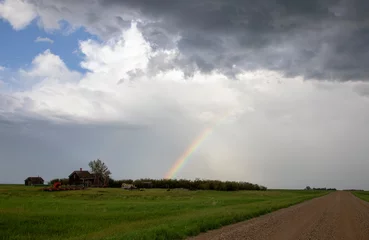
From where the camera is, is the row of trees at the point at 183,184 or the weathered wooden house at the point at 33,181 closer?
the row of trees at the point at 183,184

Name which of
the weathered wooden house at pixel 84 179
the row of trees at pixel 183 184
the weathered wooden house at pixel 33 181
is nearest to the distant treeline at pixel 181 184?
the row of trees at pixel 183 184

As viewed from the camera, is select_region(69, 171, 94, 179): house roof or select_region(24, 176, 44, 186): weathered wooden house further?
select_region(24, 176, 44, 186): weathered wooden house

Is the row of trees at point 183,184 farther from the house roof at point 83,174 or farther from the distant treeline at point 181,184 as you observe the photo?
the house roof at point 83,174

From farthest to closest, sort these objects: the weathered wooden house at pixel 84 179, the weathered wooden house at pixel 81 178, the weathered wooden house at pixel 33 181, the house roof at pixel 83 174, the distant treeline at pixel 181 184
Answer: the weathered wooden house at pixel 33 181
the distant treeline at pixel 181 184
the house roof at pixel 83 174
the weathered wooden house at pixel 84 179
the weathered wooden house at pixel 81 178

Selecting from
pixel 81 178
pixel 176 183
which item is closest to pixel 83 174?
pixel 81 178

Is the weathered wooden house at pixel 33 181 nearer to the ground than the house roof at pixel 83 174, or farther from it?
nearer to the ground

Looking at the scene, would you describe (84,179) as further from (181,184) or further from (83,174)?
(181,184)

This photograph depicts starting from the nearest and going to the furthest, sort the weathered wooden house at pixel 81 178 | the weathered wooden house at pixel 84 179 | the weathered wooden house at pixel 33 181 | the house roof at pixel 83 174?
the weathered wooden house at pixel 81 178, the weathered wooden house at pixel 84 179, the house roof at pixel 83 174, the weathered wooden house at pixel 33 181

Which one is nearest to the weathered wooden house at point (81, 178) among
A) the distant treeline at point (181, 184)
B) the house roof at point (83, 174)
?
the house roof at point (83, 174)

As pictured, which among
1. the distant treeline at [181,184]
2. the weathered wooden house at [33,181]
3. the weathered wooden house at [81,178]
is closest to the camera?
the weathered wooden house at [81,178]

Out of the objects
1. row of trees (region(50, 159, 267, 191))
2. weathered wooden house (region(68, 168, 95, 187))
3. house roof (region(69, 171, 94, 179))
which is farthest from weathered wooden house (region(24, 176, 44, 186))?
house roof (region(69, 171, 94, 179))

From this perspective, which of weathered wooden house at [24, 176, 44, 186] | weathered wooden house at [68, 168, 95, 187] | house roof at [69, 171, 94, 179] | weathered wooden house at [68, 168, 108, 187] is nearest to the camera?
weathered wooden house at [68, 168, 95, 187]

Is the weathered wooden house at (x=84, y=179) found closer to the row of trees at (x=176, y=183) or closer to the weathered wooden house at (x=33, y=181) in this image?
the row of trees at (x=176, y=183)

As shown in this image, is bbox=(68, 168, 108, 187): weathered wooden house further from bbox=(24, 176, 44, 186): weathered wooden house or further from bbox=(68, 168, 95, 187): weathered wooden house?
bbox=(24, 176, 44, 186): weathered wooden house
